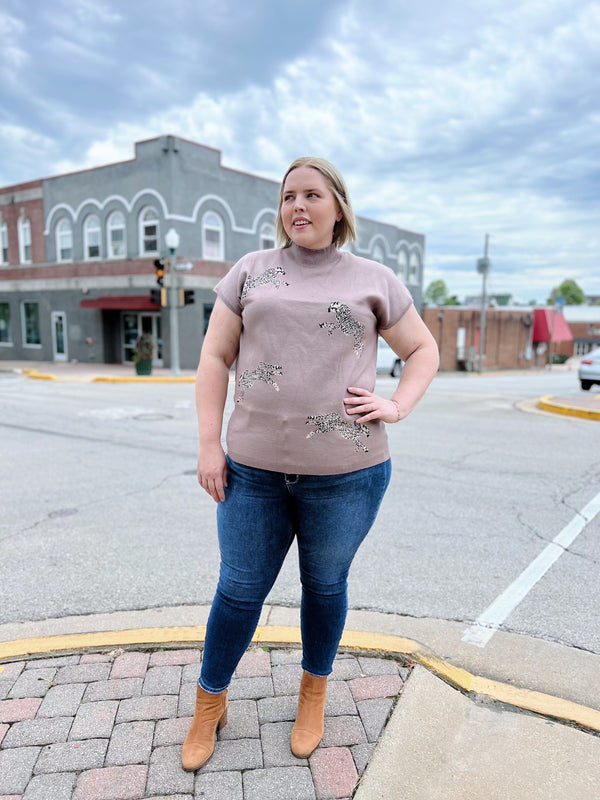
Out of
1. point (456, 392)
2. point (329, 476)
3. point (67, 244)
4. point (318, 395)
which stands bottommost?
point (456, 392)

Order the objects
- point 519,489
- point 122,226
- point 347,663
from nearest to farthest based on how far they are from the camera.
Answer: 1. point 347,663
2. point 519,489
3. point 122,226

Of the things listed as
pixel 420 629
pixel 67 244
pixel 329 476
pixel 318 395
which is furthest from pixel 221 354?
pixel 67 244

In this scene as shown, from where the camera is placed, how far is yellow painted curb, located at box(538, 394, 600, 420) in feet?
35.7

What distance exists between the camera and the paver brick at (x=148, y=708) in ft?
7.26

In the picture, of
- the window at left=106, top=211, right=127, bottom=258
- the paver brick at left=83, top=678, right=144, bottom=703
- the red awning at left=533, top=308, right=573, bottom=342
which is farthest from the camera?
the red awning at left=533, top=308, right=573, bottom=342

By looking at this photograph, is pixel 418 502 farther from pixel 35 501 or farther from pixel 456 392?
pixel 456 392

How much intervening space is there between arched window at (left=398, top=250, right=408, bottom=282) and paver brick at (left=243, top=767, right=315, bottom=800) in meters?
31.9

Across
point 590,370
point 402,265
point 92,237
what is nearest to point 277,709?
point 590,370

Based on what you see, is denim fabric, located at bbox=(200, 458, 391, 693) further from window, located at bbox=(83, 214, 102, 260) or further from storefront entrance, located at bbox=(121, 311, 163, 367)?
window, located at bbox=(83, 214, 102, 260)

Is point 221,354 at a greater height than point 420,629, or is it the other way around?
point 221,354

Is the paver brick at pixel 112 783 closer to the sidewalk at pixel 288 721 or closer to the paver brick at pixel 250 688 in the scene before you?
the sidewalk at pixel 288 721

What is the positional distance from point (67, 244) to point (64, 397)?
520 inches

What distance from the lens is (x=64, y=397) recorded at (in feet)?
42.5

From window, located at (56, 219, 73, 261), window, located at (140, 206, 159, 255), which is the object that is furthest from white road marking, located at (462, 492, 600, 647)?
window, located at (56, 219, 73, 261)
